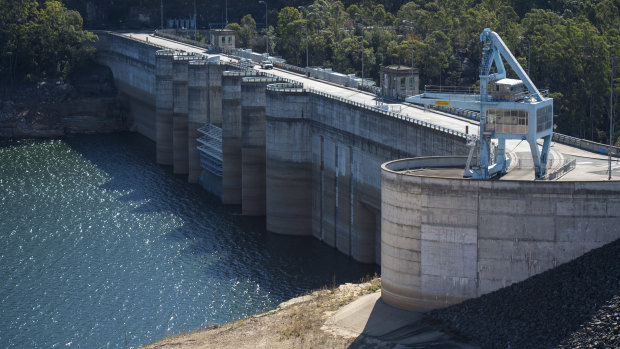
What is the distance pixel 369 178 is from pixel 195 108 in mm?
41886

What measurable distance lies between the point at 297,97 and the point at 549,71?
4607cm

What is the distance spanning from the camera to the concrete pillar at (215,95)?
13450cm

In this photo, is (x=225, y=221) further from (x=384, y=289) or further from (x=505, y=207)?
(x=505, y=207)

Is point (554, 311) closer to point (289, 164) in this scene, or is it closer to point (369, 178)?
point (369, 178)

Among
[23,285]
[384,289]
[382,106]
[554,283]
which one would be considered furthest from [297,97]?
[554,283]

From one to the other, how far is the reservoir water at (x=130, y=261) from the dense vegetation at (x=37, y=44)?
159 feet

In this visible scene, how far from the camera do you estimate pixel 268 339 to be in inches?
2886

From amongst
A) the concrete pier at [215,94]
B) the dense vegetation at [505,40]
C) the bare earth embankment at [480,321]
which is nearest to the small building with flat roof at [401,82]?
the dense vegetation at [505,40]

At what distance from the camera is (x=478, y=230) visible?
2783 inches

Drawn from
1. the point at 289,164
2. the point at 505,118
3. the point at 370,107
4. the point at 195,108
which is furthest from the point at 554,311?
the point at 195,108

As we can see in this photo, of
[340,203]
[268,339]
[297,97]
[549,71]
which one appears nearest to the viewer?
[268,339]

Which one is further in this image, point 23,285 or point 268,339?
point 23,285

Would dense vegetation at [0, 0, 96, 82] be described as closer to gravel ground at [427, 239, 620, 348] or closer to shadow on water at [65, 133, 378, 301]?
shadow on water at [65, 133, 378, 301]

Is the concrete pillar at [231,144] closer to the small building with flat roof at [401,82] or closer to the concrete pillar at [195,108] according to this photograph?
the concrete pillar at [195,108]
